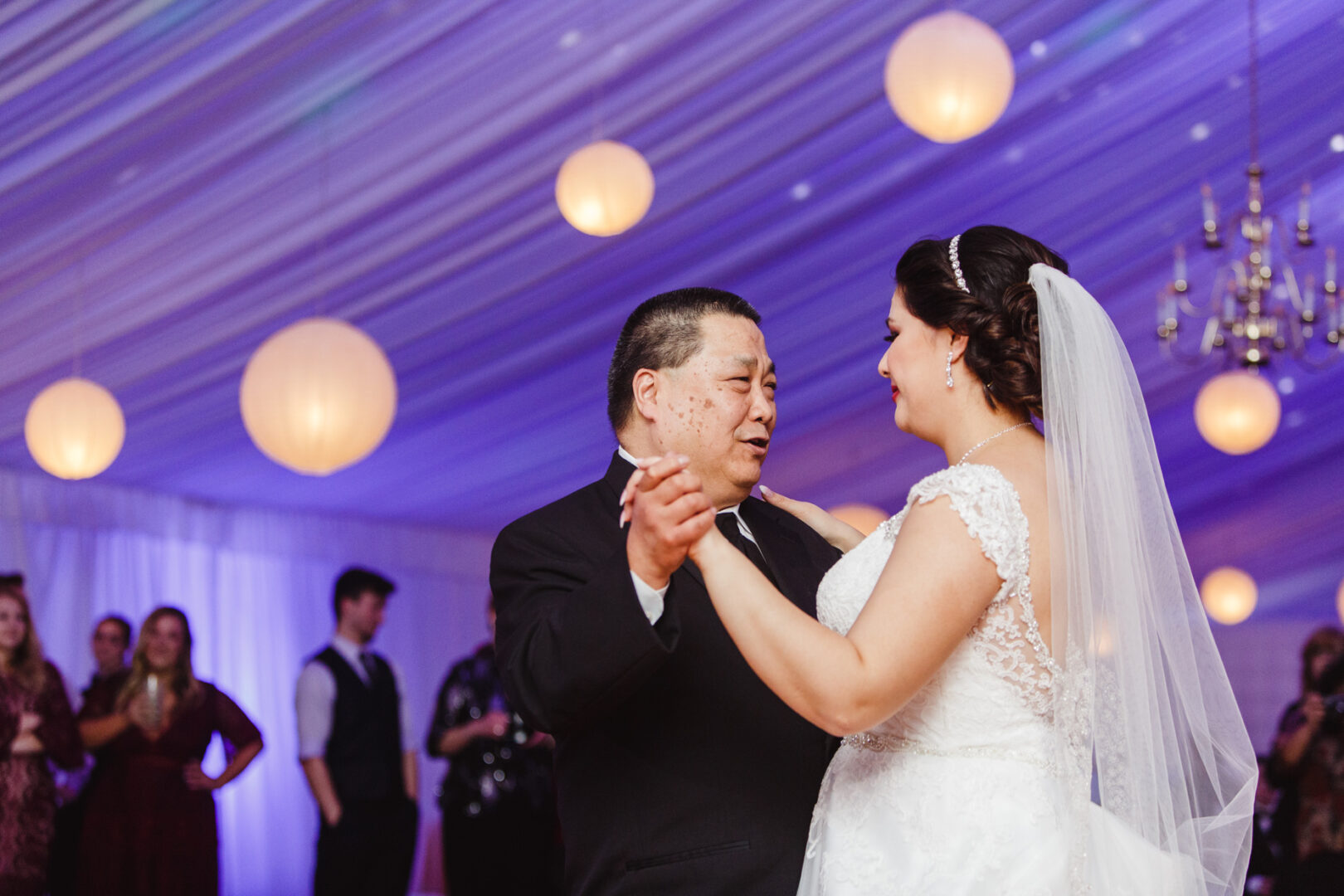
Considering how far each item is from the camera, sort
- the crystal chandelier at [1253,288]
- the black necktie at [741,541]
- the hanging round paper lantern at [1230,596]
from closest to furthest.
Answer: the black necktie at [741,541], the crystal chandelier at [1253,288], the hanging round paper lantern at [1230,596]

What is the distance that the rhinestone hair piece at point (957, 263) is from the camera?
6.20 ft

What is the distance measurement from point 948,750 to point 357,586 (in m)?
3.83

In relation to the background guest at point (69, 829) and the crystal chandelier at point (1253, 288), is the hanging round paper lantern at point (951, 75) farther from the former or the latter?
the background guest at point (69, 829)

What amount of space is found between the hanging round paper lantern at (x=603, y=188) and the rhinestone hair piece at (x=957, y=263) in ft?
7.61

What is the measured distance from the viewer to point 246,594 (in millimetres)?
8414

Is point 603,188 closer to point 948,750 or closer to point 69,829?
point 948,750

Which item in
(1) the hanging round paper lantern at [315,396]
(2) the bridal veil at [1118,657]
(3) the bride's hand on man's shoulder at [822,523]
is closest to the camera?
(2) the bridal veil at [1118,657]

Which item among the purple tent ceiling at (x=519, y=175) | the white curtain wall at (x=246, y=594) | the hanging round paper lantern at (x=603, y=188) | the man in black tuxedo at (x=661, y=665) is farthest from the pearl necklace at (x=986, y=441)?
the white curtain wall at (x=246, y=594)

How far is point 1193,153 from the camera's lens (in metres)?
5.93

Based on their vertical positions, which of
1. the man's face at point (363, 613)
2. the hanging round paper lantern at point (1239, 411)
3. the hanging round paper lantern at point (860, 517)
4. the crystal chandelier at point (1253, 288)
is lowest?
the man's face at point (363, 613)

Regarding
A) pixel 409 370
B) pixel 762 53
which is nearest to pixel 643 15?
pixel 762 53

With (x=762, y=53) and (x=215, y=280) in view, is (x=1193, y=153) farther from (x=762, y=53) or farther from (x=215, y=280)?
(x=215, y=280)

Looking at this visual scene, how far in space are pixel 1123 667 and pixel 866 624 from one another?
45 cm

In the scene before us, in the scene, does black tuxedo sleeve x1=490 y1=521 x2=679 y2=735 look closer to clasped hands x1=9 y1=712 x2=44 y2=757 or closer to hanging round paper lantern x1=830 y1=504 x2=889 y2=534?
clasped hands x1=9 y1=712 x2=44 y2=757
